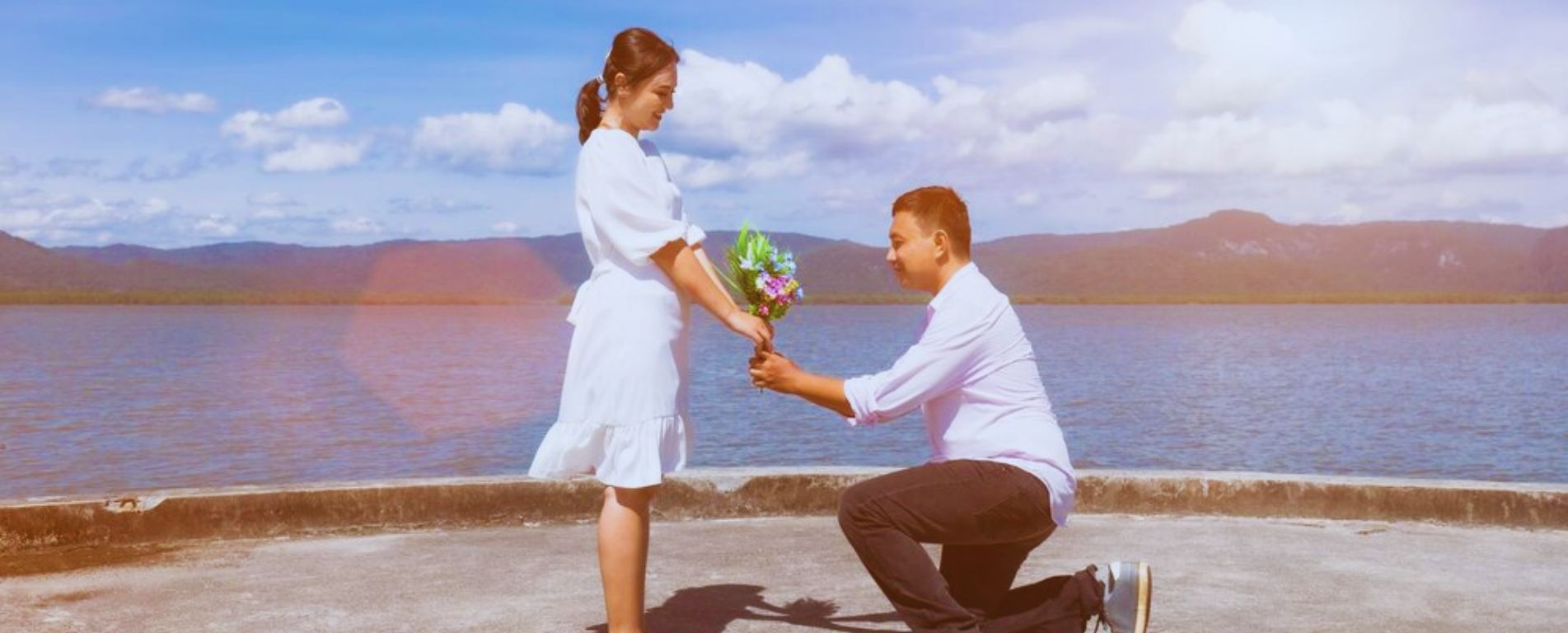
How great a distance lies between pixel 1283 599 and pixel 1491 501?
2.27m

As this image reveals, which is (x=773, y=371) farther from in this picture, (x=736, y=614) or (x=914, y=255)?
(x=736, y=614)

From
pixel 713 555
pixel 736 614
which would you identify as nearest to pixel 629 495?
pixel 736 614

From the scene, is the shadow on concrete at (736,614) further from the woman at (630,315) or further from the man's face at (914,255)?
the man's face at (914,255)

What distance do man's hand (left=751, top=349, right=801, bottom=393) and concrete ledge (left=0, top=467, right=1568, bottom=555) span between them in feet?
10.5

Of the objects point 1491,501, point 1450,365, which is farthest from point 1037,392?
point 1450,365

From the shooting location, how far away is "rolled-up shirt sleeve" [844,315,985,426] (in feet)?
14.0

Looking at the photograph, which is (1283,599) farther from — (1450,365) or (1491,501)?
(1450,365)

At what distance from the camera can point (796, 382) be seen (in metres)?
4.28

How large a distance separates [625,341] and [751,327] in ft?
1.17

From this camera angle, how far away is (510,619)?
17.8 ft

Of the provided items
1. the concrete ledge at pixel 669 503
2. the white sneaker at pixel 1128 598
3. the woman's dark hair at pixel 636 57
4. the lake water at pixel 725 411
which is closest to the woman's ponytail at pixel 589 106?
the woman's dark hair at pixel 636 57

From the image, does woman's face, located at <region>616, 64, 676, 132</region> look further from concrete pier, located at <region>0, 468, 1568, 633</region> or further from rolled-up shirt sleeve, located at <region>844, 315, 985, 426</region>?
concrete pier, located at <region>0, 468, 1568, 633</region>

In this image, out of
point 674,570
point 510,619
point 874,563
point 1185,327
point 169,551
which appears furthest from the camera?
point 1185,327

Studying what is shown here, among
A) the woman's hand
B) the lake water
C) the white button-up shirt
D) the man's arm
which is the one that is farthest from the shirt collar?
the lake water
